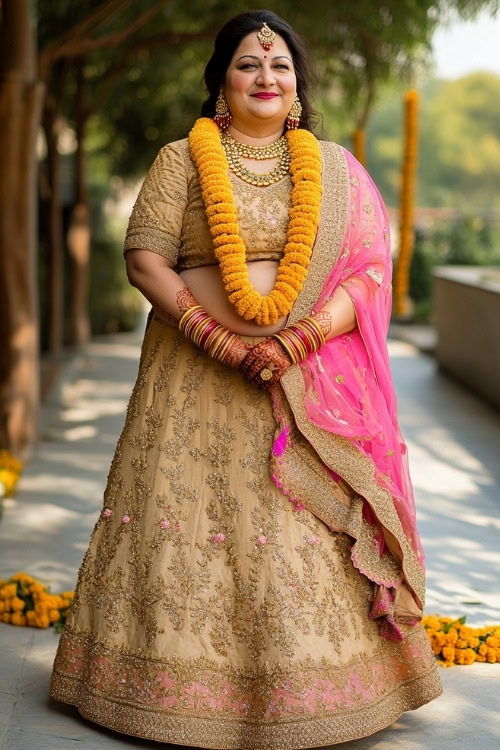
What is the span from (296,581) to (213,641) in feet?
0.93

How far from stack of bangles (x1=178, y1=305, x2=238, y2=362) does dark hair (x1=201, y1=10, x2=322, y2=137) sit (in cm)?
66

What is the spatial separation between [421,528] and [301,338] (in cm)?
296

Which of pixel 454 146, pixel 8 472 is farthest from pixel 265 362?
pixel 454 146

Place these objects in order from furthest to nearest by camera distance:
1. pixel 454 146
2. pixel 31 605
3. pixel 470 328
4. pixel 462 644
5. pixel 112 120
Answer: pixel 454 146
pixel 112 120
pixel 470 328
pixel 31 605
pixel 462 644

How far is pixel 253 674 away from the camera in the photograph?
3.22m

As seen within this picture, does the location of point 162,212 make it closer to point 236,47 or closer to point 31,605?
point 236,47

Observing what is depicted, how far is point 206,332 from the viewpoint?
328 centimetres

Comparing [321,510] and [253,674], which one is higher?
[321,510]

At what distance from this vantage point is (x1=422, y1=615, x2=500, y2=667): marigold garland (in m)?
4.07

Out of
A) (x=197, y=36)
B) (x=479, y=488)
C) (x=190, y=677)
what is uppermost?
(x=197, y=36)

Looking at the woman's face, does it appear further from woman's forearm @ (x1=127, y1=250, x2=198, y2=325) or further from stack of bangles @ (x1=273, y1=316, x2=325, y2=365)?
stack of bangles @ (x1=273, y1=316, x2=325, y2=365)

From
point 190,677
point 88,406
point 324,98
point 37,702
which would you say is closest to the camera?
point 190,677

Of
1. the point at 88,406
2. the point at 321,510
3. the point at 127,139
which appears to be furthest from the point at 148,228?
the point at 127,139

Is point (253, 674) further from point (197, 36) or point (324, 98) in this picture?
point (324, 98)
